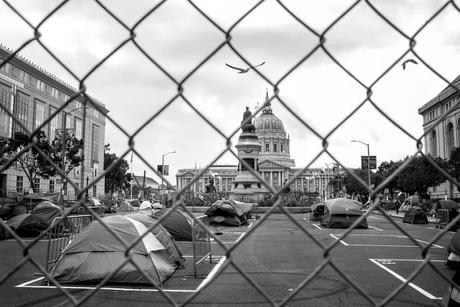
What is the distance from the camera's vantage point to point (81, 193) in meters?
1.92

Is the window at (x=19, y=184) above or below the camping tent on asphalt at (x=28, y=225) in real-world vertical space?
above

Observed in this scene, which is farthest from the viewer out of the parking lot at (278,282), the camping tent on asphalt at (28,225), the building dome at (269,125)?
the building dome at (269,125)

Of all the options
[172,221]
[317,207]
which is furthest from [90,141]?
[172,221]

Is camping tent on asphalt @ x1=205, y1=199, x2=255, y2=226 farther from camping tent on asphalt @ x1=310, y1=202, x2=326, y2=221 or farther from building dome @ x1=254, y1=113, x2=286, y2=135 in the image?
building dome @ x1=254, y1=113, x2=286, y2=135

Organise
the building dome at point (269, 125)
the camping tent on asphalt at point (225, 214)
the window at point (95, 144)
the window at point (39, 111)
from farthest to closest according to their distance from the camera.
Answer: the building dome at point (269, 125) → the window at point (95, 144) → the window at point (39, 111) → the camping tent on asphalt at point (225, 214)

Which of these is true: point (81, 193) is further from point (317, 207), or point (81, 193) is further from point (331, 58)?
point (317, 207)

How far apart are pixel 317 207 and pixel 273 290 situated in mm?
22563

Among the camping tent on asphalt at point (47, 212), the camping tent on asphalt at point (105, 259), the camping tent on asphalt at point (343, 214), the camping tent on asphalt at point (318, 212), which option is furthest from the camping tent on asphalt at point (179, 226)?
the camping tent on asphalt at point (318, 212)

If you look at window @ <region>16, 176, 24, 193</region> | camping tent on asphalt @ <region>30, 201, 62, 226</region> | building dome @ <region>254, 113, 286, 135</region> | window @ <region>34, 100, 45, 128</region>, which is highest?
building dome @ <region>254, 113, 286, 135</region>

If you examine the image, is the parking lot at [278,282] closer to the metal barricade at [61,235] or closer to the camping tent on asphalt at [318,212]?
the metal barricade at [61,235]

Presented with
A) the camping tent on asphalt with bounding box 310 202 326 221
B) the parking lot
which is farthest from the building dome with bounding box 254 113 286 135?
A: the parking lot

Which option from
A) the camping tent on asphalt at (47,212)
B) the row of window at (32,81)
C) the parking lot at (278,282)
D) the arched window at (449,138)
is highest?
the row of window at (32,81)

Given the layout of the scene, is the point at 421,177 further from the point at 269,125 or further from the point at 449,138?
the point at 269,125

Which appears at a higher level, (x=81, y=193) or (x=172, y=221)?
(x=81, y=193)
